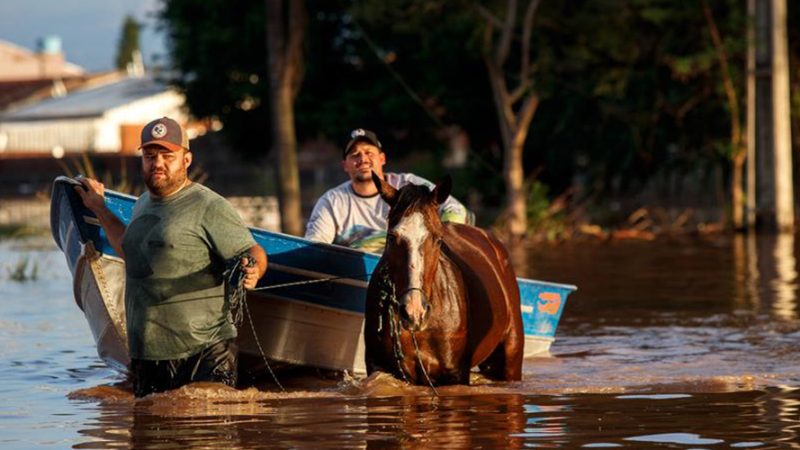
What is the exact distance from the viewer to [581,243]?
34.1 m

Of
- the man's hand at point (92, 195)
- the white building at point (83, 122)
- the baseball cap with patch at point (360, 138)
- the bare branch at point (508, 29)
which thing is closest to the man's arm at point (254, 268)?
the man's hand at point (92, 195)

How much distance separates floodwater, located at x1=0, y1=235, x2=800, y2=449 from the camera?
34.2 feet

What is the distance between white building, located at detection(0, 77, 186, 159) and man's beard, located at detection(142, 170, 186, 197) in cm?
6672

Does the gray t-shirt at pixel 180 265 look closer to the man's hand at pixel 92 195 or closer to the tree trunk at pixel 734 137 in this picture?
the man's hand at pixel 92 195

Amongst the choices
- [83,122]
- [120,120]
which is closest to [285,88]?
[83,122]

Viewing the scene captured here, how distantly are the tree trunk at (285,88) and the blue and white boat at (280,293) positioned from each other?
20853mm

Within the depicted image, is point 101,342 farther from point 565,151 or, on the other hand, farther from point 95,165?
point 95,165

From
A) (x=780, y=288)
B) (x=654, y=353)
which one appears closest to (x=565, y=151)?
(x=780, y=288)

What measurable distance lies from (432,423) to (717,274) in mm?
14827

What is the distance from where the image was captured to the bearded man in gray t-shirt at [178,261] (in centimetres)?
1120

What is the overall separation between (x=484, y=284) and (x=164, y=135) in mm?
2614

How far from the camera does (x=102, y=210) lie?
1212 cm

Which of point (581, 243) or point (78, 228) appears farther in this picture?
point (581, 243)

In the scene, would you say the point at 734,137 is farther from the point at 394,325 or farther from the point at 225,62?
the point at 394,325
